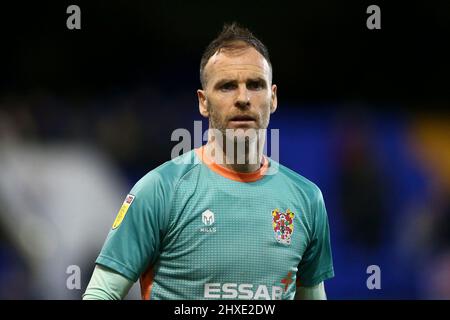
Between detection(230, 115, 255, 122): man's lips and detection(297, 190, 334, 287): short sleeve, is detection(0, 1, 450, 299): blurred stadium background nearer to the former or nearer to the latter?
detection(297, 190, 334, 287): short sleeve

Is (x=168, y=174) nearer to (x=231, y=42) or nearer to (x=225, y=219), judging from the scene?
(x=225, y=219)

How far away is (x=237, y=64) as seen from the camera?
9.92 feet

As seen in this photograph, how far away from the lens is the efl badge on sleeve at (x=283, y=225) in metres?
2.98

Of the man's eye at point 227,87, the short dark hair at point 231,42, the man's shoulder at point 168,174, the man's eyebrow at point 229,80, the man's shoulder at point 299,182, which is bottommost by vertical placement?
the man's shoulder at point 299,182

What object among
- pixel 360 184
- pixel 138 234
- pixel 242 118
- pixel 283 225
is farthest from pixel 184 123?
pixel 138 234

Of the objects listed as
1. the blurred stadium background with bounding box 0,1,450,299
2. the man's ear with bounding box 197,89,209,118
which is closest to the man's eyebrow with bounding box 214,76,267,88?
the man's ear with bounding box 197,89,209,118

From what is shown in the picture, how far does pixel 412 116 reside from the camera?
5.02 m

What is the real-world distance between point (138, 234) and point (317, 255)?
887mm

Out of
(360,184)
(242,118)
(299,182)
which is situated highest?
(242,118)

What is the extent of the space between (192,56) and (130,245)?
2.16m

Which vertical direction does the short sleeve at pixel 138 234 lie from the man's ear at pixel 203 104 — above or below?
below

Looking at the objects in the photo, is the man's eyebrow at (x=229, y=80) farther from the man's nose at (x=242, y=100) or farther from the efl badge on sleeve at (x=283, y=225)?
the efl badge on sleeve at (x=283, y=225)

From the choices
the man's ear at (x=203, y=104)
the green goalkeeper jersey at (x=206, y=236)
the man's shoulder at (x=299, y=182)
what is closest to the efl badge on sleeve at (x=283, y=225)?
the green goalkeeper jersey at (x=206, y=236)

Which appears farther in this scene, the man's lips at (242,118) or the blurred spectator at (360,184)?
the blurred spectator at (360,184)
